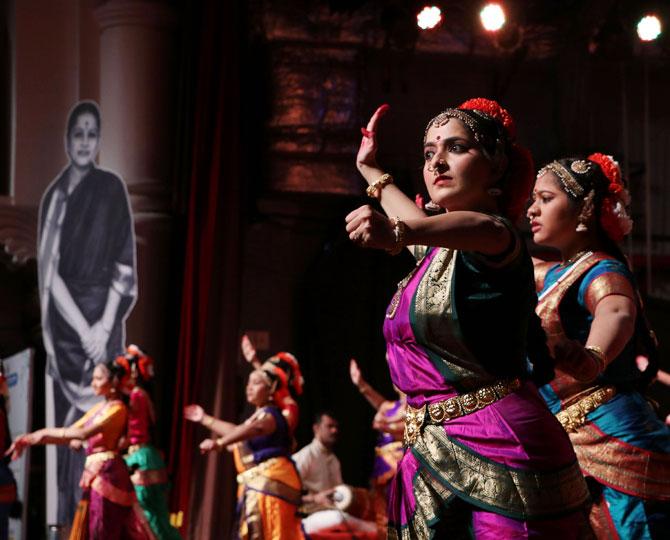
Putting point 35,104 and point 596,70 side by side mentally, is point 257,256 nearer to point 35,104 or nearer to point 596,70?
point 35,104

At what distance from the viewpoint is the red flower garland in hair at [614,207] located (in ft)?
9.37

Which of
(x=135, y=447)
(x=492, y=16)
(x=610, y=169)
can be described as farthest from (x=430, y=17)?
(x=610, y=169)

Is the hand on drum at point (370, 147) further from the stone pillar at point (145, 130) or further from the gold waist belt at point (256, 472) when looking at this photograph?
the stone pillar at point (145, 130)

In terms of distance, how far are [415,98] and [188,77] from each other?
1.55 metres

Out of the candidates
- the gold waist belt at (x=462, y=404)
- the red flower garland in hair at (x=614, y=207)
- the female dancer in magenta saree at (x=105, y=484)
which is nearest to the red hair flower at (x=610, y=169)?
the red flower garland in hair at (x=614, y=207)

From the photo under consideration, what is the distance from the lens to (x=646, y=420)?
8.84 feet

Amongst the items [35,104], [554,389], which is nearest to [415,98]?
[35,104]

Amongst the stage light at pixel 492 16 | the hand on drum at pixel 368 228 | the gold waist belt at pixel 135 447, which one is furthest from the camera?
the stage light at pixel 492 16

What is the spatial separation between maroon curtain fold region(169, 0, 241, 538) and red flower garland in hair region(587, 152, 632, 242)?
4.64m

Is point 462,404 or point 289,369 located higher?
point 462,404

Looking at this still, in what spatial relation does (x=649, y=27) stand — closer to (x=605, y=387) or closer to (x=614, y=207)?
(x=614, y=207)

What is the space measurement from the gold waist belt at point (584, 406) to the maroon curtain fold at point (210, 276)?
474 cm

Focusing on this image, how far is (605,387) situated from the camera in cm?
270

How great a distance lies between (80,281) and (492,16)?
307 cm
